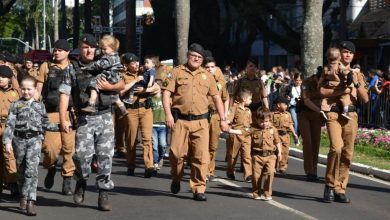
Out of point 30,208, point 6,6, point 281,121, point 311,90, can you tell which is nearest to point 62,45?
point 30,208

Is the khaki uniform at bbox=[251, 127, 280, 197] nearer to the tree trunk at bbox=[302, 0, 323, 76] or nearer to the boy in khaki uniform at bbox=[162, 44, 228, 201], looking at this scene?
the boy in khaki uniform at bbox=[162, 44, 228, 201]

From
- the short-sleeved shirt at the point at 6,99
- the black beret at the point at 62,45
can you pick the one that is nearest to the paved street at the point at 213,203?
the short-sleeved shirt at the point at 6,99

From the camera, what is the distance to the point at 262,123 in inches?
469

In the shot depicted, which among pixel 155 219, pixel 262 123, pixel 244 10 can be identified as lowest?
pixel 155 219

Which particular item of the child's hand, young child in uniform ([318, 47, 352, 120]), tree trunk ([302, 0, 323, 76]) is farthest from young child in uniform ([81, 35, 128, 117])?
tree trunk ([302, 0, 323, 76])

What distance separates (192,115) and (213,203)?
44.3 inches

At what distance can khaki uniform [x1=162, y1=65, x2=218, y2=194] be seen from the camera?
1146 cm

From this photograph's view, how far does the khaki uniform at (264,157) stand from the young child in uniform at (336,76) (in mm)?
750

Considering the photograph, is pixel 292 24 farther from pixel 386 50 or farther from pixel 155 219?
pixel 155 219

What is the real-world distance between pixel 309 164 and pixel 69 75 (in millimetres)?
4856

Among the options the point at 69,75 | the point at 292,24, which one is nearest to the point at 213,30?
the point at 292,24

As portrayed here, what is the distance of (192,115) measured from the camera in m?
11.5

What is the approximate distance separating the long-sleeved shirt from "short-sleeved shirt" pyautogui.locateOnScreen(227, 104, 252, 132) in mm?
4055

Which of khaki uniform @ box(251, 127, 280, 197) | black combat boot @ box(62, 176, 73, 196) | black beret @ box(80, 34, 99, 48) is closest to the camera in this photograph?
black beret @ box(80, 34, 99, 48)
